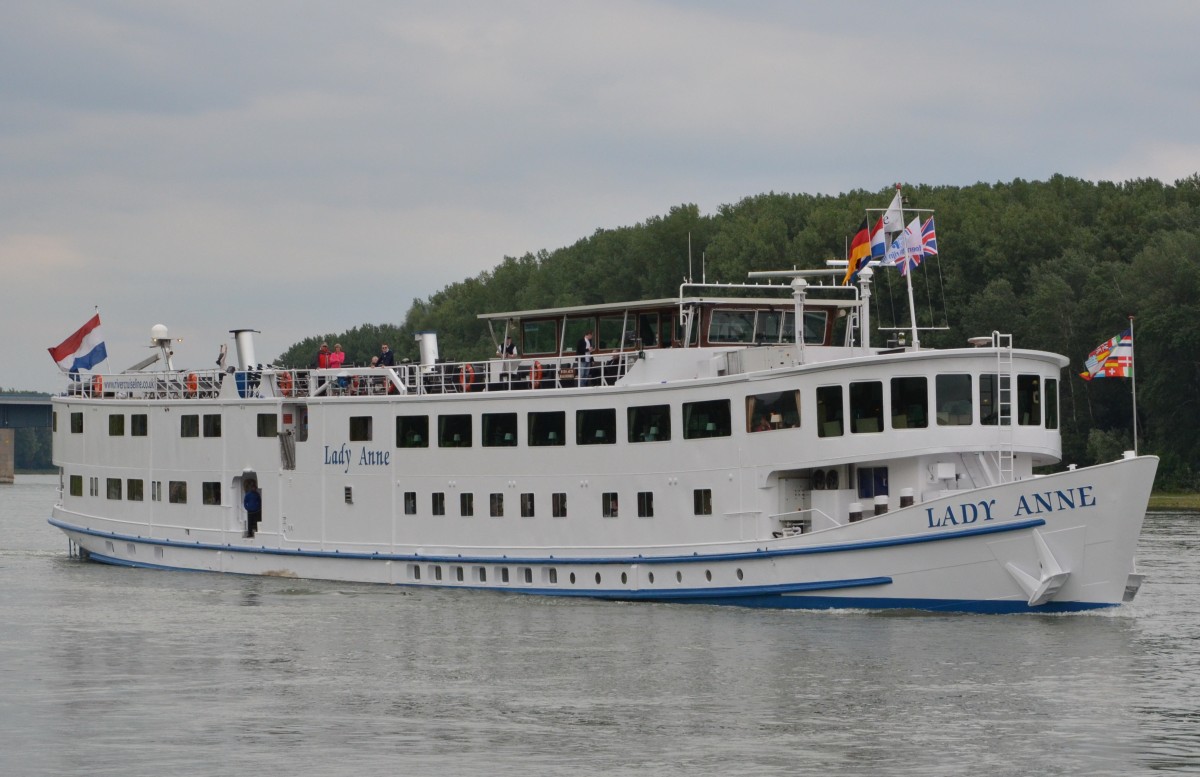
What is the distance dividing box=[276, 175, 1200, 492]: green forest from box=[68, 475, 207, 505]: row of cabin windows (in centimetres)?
2756

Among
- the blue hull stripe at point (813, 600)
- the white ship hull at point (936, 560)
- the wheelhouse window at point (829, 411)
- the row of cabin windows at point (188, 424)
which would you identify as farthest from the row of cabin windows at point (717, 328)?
the row of cabin windows at point (188, 424)

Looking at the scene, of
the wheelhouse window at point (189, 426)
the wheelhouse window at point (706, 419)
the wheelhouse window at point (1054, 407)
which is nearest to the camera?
Result: the wheelhouse window at point (1054, 407)

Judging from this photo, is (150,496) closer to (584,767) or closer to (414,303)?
(584,767)

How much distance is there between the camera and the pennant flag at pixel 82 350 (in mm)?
42531

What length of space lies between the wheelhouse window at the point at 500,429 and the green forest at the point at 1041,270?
26.6 meters

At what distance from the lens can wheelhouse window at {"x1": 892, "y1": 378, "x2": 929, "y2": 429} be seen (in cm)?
2828

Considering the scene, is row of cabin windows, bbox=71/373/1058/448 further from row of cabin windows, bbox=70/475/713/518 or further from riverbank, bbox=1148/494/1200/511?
riverbank, bbox=1148/494/1200/511

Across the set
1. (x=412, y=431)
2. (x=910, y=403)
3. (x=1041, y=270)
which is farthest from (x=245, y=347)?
(x=1041, y=270)

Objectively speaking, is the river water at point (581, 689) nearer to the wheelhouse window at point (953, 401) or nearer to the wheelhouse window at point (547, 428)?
the wheelhouse window at point (547, 428)

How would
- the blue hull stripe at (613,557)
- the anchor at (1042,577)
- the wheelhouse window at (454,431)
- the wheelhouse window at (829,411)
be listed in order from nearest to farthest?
the anchor at (1042,577), the blue hull stripe at (613,557), the wheelhouse window at (829,411), the wheelhouse window at (454,431)

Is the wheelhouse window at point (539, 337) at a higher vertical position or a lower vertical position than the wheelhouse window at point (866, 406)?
higher

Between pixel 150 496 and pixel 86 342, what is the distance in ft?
17.4

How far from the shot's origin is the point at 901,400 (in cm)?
2844

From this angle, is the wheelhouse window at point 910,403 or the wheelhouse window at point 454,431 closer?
the wheelhouse window at point 910,403
